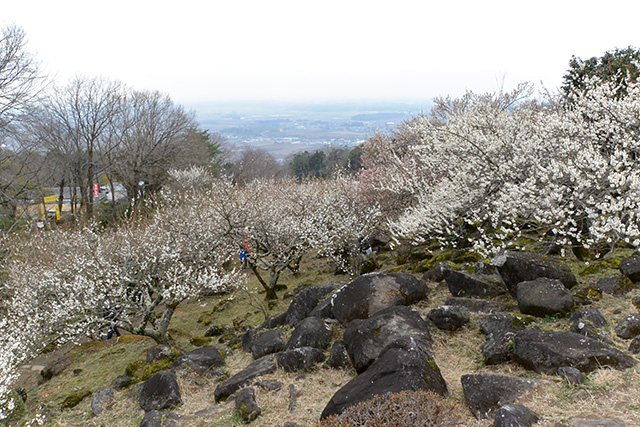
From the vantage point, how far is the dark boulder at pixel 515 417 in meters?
4.23

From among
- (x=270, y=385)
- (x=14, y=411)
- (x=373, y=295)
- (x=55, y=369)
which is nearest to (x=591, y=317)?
(x=373, y=295)

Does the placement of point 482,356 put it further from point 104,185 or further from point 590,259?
point 104,185

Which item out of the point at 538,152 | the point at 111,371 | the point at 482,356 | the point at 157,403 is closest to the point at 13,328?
the point at 111,371

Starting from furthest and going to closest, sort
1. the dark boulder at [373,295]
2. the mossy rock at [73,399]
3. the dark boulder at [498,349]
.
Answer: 1. the mossy rock at [73,399]
2. the dark boulder at [373,295]
3. the dark boulder at [498,349]

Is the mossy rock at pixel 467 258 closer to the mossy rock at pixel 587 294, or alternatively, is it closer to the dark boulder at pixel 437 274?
the dark boulder at pixel 437 274

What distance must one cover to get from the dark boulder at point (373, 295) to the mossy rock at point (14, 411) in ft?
24.3

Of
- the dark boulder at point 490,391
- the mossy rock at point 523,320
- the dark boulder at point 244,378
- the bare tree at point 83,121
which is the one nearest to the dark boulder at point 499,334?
the mossy rock at point 523,320

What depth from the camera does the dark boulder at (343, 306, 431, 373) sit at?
6633 millimetres

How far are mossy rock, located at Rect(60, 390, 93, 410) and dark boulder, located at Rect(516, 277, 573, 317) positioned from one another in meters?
9.85

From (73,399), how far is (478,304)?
30.5 feet

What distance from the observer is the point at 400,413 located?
13.1 feet

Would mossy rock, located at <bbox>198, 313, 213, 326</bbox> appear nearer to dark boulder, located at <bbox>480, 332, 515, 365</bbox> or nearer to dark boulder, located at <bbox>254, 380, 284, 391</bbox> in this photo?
dark boulder, located at <bbox>254, 380, 284, 391</bbox>

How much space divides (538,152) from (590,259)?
3030 millimetres

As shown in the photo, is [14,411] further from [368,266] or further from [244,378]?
[368,266]
